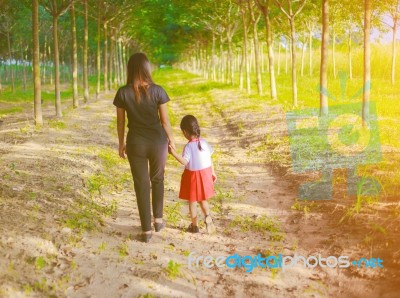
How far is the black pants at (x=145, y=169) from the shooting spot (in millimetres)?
5719

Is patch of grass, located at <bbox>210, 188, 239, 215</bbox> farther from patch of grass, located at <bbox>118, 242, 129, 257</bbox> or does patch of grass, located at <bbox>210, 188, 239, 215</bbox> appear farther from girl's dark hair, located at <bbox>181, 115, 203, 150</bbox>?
patch of grass, located at <bbox>118, 242, 129, 257</bbox>

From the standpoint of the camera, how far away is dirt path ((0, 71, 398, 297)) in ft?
15.4

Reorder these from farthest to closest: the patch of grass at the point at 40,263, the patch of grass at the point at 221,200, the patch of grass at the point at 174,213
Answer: the patch of grass at the point at 221,200, the patch of grass at the point at 174,213, the patch of grass at the point at 40,263

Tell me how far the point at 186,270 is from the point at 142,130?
1.86 metres

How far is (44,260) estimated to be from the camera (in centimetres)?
495

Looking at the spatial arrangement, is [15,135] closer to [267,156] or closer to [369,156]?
[267,156]

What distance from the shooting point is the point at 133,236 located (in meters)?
6.06

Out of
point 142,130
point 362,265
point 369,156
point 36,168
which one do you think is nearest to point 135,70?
point 142,130

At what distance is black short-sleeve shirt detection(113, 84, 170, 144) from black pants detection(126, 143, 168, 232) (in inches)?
3.6

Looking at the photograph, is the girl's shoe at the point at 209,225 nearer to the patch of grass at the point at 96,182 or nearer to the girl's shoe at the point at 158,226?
the girl's shoe at the point at 158,226

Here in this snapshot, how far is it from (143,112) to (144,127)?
0.20m

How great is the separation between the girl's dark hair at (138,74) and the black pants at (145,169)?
66 centimetres

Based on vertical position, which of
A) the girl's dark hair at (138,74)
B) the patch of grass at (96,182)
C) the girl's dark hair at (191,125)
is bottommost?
the patch of grass at (96,182)

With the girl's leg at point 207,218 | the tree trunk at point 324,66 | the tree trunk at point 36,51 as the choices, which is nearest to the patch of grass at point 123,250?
the girl's leg at point 207,218
